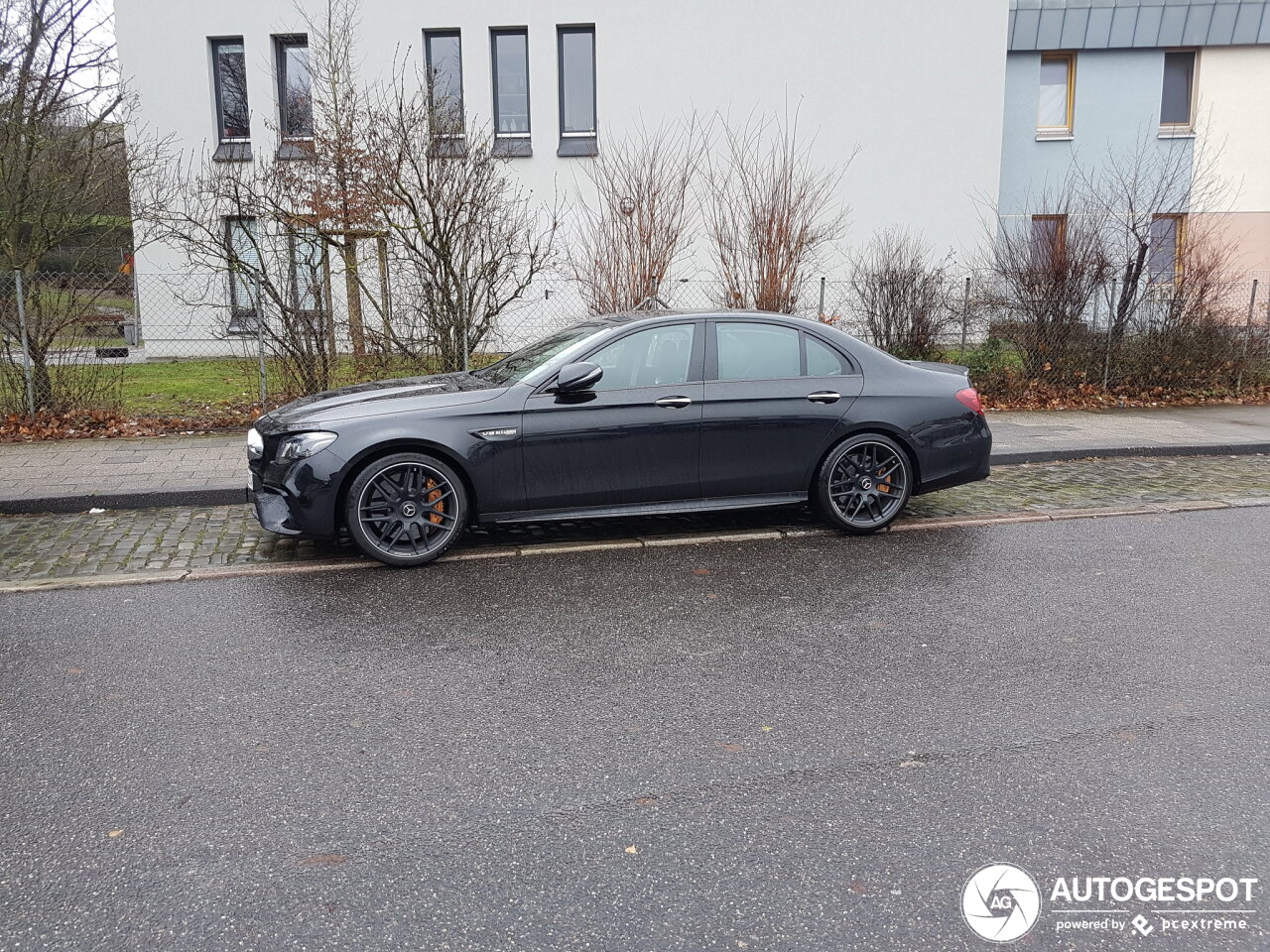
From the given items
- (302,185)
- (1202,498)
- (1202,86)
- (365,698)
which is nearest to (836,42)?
(1202,86)

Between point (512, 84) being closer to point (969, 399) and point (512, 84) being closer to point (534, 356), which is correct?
point (534, 356)

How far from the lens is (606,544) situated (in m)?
6.87

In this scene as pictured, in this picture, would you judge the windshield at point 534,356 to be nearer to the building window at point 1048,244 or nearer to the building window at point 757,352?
the building window at point 757,352

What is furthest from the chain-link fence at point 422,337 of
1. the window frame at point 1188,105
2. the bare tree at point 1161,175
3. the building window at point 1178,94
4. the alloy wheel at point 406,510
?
the building window at point 1178,94

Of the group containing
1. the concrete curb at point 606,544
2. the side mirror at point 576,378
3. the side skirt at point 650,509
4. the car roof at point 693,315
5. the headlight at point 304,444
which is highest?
the car roof at point 693,315

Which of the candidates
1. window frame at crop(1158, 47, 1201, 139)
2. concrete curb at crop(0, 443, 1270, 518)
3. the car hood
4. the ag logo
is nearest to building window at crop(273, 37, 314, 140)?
concrete curb at crop(0, 443, 1270, 518)

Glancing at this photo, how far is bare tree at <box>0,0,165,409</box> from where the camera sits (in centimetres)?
1120

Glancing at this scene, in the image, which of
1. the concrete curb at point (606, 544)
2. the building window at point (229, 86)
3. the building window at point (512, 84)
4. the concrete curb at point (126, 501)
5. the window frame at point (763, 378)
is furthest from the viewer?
the building window at point (229, 86)

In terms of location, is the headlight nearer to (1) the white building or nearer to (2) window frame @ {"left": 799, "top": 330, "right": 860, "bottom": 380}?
(2) window frame @ {"left": 799, "top": 330, "right": 860, "bottom": 380}

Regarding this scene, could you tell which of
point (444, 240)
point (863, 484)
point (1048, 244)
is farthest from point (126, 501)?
point (1048, 244)

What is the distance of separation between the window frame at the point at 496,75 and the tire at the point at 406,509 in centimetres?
1655

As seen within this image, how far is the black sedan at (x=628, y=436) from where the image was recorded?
6.24m

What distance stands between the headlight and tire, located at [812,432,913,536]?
3324 millimetres

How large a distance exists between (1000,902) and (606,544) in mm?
4296
